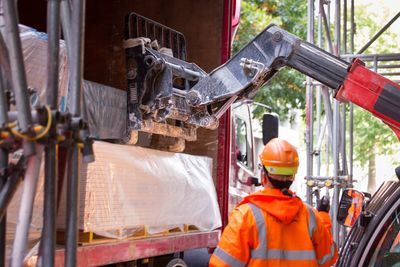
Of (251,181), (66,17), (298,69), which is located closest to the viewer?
(66,17)

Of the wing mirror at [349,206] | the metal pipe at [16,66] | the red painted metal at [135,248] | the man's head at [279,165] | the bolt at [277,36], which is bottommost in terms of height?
the red painted metal at [135,248]

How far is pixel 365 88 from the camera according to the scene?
14.1 ft

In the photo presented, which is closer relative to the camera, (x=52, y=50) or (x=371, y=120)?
(x=52, y=50)

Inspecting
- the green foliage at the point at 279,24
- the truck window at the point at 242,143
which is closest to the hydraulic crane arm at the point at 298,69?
the truck window at the point at 242,143

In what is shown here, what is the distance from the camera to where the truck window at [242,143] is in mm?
9000

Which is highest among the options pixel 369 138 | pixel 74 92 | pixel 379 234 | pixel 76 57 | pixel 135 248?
pixel 369 138

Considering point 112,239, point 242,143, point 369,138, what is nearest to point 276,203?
point 112,239

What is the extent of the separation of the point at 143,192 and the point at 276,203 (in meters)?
1.58

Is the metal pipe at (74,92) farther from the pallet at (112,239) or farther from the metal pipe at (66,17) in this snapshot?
the pallet at (112,239)

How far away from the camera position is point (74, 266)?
245cm

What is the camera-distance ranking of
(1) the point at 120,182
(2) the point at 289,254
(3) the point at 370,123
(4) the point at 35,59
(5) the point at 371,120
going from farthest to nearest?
1. (3) the point at 370,123
2. (5) the point at 371,120
3. (1) the point at 120,182
4. (4) the point at 35,59
5. (2) the point at 289,254

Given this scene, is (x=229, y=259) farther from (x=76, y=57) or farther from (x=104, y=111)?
(x=104, y=111)

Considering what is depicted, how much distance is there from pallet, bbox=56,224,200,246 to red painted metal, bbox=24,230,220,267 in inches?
1.4

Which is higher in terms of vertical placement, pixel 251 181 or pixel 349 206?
pixel 251 181
